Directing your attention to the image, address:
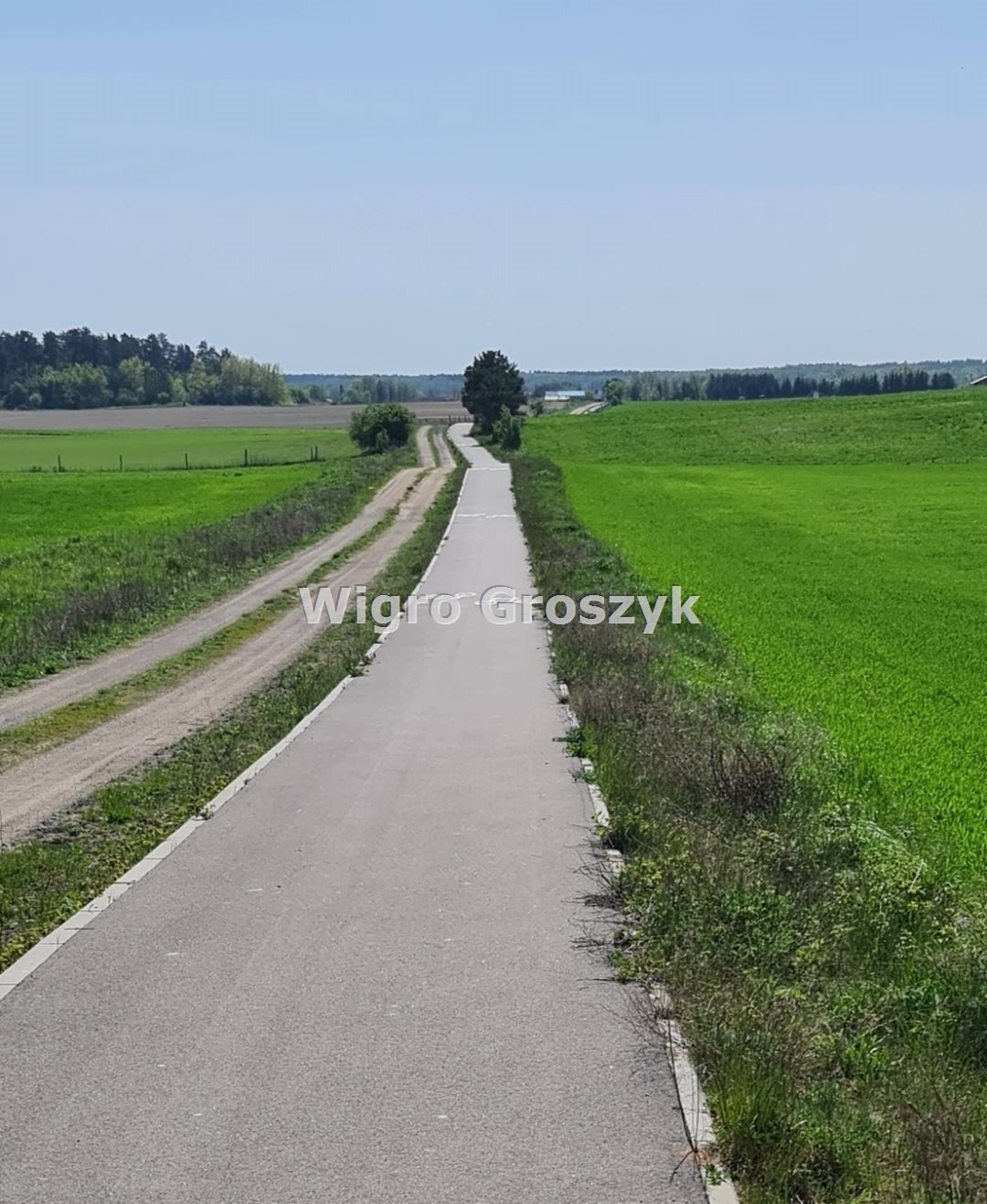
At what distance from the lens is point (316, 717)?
51.5 ft

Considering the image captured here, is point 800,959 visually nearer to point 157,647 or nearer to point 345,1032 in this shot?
point 345,1032

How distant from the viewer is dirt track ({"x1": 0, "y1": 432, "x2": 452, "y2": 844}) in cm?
1266

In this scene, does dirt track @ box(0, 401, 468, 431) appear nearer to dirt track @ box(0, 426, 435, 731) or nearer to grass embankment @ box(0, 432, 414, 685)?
grass embankment @ box(0, 432, 414, 685)

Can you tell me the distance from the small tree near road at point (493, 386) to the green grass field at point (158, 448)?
40.0ft

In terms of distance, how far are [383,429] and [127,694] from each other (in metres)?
77.7

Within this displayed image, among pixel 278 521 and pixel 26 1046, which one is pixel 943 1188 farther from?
pixel 278 521

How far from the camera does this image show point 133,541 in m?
40.8

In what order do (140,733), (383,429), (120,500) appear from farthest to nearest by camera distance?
(383,429)
(120,500)
(140,733)

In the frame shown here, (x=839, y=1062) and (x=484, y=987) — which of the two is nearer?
(x=839, y=1062)

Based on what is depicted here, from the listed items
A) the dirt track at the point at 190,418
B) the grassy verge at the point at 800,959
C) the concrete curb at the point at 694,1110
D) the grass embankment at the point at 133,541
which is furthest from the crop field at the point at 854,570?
the dirt track at the point at 190,418

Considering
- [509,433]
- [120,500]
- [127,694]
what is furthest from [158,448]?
[127,694]

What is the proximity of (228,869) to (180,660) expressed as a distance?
513 inches

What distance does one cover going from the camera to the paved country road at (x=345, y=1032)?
5043 millimetres

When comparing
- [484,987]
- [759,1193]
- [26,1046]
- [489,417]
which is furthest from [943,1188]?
[489,417]
